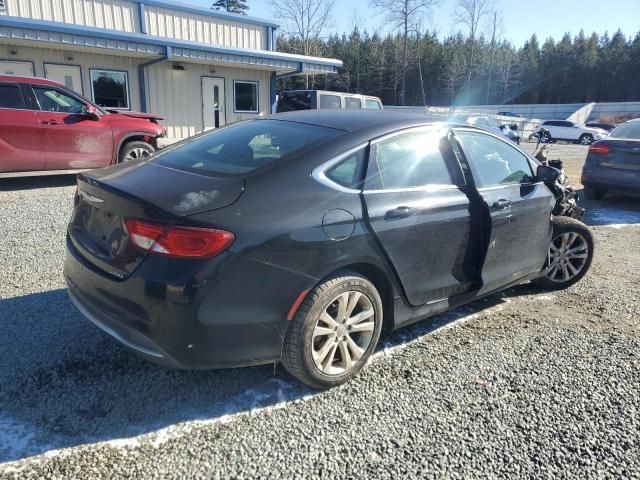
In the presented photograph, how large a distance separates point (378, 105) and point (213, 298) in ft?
47.9

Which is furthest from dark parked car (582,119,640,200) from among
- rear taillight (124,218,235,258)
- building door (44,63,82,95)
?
building door (44,63,82,95)

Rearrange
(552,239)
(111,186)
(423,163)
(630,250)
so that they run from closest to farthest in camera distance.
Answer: (111,186) < (423,163) < (552,239) < (630,250)

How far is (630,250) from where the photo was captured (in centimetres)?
600

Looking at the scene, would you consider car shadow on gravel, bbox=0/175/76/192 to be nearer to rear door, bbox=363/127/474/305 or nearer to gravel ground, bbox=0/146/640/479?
gravel ground, bbox=0/146/640/479

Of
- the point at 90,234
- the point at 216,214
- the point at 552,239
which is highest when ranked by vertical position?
the point at 216,214

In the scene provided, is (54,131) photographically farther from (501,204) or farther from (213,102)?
(213,102)

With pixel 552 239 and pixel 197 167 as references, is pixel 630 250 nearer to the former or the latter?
pixel 552 239

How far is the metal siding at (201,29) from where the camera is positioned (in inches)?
635

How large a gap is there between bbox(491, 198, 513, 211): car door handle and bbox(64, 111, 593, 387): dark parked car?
0.04ft

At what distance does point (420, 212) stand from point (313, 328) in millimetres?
1031

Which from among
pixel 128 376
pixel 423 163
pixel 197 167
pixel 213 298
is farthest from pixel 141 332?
pixel 423 163

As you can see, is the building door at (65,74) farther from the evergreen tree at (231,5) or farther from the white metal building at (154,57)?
the evergreen tree at (231,5)

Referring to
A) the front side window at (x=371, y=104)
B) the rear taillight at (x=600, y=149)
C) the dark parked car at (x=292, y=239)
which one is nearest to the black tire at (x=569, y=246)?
the dark parked car at (x=292, y=239)

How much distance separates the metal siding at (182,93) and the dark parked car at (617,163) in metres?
12.4
